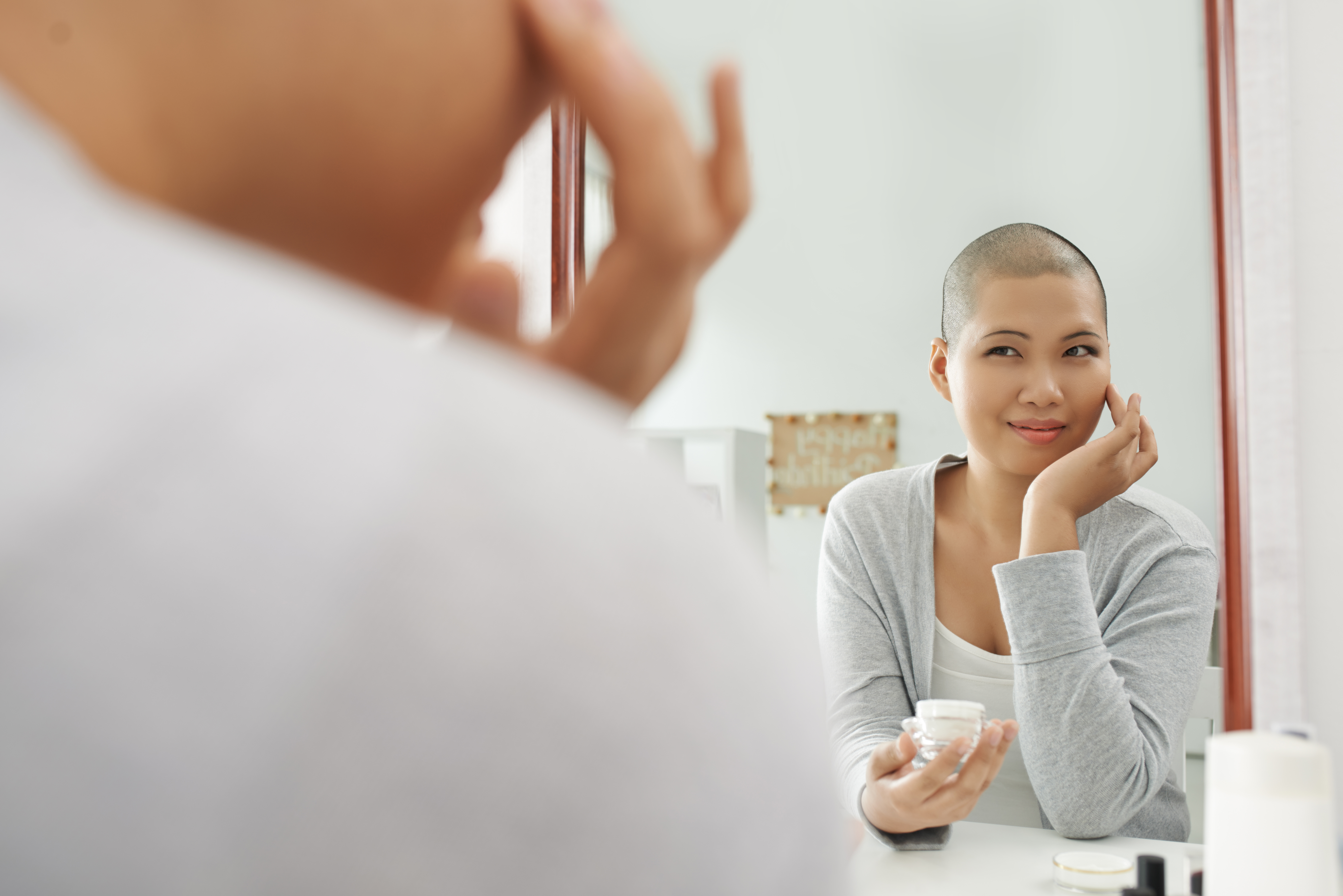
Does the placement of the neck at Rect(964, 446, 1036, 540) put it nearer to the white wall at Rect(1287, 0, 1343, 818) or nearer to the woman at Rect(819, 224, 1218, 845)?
the woman at Rect(819, 224, 1218, 845)

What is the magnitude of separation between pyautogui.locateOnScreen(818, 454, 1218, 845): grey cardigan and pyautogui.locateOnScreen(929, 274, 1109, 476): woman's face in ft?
0.18

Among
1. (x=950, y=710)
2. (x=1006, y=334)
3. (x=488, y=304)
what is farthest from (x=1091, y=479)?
(x=488, y=304)

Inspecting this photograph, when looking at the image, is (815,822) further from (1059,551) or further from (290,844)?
(1059,551)

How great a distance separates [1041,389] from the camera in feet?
2.98

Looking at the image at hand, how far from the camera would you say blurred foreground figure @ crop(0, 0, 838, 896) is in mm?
82

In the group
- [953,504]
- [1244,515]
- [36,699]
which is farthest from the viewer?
[953,504]

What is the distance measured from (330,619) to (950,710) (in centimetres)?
79

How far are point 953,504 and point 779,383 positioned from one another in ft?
0.74

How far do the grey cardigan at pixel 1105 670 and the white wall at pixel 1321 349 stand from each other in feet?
0.27

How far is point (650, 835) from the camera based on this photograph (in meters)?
0.09

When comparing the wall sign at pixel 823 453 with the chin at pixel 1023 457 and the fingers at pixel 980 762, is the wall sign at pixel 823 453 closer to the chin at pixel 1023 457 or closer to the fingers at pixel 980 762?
the chin at pixel 1023 457

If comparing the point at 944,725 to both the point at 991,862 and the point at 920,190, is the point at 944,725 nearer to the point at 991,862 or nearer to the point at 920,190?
the point at 991,862

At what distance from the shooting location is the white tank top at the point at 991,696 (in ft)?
2.96

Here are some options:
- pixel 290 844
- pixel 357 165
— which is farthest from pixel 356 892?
pixel 357 165
